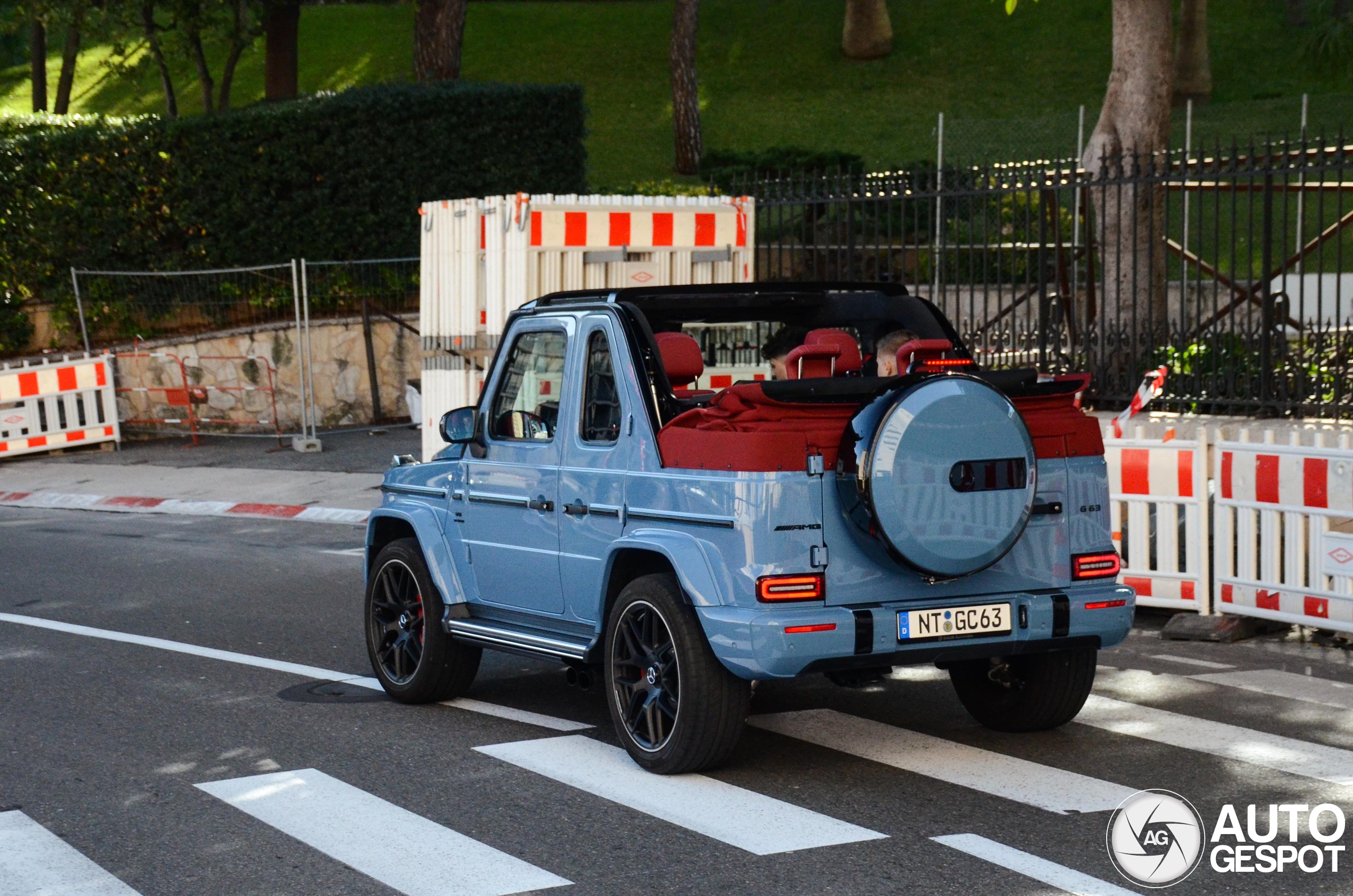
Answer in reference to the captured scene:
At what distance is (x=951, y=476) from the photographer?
6004 mm

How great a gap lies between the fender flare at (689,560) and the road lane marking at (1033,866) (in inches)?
46.3

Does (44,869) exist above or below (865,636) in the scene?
below

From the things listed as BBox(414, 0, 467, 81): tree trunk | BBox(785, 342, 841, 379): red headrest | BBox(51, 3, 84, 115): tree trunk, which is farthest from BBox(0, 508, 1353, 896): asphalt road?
BBox(51, 3, 84, 115): tree trunk

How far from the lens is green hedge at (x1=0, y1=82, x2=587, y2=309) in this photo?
74.4ft

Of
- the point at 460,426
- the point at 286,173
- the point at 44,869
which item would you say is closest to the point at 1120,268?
the point at 460,426

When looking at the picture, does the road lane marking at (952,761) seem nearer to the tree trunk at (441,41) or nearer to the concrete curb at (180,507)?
the concrete curb at (180,507)

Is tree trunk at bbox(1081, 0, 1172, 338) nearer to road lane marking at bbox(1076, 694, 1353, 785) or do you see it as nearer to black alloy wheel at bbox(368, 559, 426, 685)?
road lane marking at bbox(1076, 694, 1353, 785)

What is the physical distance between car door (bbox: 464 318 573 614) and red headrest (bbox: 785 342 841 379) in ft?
3.18

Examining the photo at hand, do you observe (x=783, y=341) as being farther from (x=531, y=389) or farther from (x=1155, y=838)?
(x=1155, y=838)

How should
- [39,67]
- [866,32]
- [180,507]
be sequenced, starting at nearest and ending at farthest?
[180,507]
[39,67]
[866,32]

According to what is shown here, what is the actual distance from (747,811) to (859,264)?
11143 mm

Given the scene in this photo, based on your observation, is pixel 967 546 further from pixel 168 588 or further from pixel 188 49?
pixel 188 49

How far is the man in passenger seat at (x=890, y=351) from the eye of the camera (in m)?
7.28

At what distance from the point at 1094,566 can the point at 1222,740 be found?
1.00 metres
